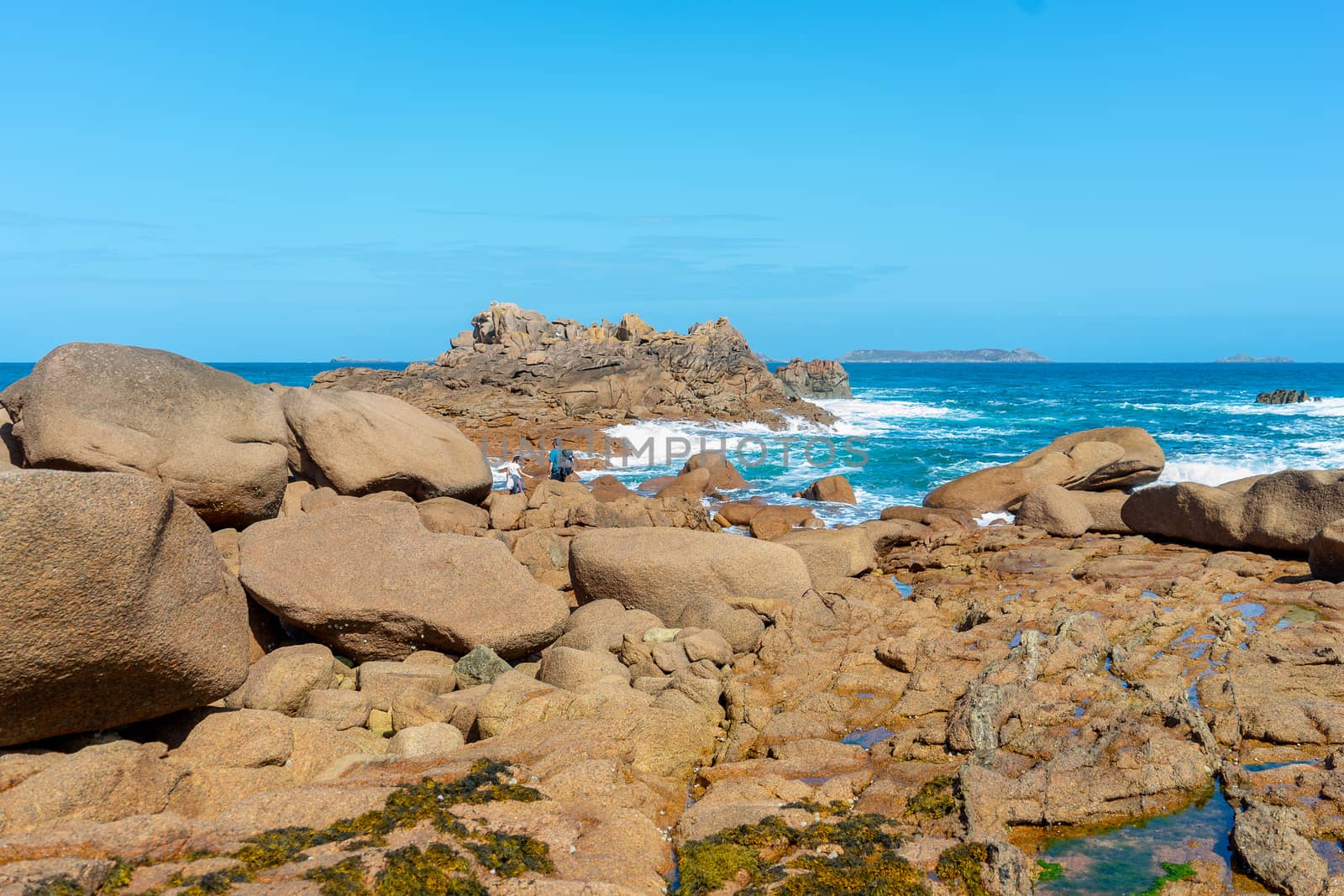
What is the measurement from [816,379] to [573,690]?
52252mm

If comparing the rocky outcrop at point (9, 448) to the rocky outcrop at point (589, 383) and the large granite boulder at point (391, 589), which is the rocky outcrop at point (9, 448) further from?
the rocky outcrop at point (589, 383)

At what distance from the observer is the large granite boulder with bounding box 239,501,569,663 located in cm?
772

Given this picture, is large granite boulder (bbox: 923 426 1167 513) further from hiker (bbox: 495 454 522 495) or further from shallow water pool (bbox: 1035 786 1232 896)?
shallow water pool (bbox: 1035 786 1232 896)

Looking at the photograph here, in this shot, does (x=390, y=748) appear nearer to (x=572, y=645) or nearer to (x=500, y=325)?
(x=572, y=645)

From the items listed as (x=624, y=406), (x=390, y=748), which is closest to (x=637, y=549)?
(x=390, y=748)

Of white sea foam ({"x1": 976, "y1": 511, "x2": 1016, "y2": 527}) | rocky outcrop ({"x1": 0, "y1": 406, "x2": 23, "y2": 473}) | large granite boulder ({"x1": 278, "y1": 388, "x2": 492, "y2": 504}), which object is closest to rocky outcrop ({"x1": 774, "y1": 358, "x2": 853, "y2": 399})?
white sea foam ({"x1": 976, "y1": 511, "x2": 1016, "y2": 527})

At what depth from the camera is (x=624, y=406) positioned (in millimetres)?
36906

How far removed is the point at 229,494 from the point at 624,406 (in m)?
27.1

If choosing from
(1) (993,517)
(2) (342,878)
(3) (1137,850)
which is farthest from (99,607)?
(1) (993,517)

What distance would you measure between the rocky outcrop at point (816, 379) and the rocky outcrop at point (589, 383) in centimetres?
1014

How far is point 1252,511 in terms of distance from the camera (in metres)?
12.6

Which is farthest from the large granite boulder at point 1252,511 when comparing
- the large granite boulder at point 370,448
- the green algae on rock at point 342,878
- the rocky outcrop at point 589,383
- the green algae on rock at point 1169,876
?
the rocky outcrop at point 589,383

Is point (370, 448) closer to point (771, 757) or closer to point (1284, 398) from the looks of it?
point (771, 757)

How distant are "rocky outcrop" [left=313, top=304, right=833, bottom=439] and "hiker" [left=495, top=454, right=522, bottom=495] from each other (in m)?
5.30
